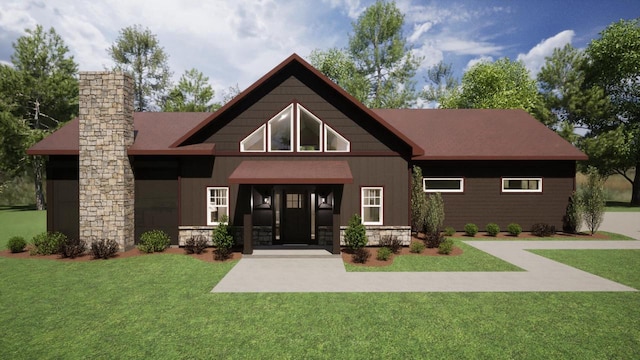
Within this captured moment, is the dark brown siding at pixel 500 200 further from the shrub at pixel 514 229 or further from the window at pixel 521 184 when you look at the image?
the shrub at pixel 514 229

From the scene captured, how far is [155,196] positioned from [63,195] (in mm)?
4093

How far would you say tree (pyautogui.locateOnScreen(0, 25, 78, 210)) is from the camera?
27.1 metres

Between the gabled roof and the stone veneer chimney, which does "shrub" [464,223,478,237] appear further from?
the stone veneer chimney

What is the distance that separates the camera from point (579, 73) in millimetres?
38250

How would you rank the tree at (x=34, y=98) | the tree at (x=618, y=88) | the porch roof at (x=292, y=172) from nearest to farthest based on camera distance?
1. the porch roof at (x=292, y=172)
2. the tree at (x=34, y=98)
3. the tree at (x=618, y=88)

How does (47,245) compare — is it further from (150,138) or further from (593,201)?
(593,201)

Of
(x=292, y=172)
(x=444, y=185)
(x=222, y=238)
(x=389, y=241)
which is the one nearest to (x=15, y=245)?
(x=222, y=238)

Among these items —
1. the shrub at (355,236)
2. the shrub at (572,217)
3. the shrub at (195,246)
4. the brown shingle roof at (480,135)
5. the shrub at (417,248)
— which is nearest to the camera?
the shrub at (355,236)

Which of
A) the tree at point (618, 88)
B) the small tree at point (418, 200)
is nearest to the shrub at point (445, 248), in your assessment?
the small tree at point (418, 200)

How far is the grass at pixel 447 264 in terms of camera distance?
35.6ft

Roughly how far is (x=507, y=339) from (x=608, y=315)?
10.2 ft

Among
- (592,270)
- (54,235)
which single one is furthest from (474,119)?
(54,235)

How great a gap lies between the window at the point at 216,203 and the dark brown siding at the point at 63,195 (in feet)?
19.3

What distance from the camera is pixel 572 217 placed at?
16.9 m
